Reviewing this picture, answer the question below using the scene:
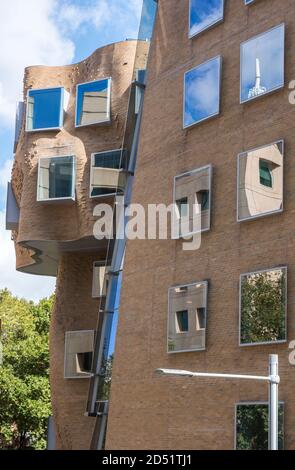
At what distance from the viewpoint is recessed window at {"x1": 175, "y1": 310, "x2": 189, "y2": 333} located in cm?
2766

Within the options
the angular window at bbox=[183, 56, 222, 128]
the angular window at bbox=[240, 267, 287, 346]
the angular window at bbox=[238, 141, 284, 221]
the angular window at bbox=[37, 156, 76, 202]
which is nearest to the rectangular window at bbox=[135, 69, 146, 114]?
the angular window at bbox=[183, 56, 222, 128]

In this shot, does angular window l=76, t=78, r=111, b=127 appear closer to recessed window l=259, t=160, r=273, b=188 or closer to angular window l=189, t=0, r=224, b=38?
angular window l=189, t=0, r=224, b=38

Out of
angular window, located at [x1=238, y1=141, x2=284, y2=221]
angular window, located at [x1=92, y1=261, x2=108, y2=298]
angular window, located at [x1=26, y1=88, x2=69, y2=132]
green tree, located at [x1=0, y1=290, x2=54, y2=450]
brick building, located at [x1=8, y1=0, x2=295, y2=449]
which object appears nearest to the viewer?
brick building, located at [x1=8, y1=0, x2=295, y2=449]

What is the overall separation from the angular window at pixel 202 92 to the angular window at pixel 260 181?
2508 millimetres

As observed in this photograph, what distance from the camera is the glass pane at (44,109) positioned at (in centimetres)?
3788

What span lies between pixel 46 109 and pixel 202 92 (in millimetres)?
10985

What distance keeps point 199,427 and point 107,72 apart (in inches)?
667

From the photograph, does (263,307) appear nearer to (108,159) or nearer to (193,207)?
(193,207)

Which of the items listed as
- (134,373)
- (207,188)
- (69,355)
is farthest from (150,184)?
(69,355)

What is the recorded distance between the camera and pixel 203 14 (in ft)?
96.9

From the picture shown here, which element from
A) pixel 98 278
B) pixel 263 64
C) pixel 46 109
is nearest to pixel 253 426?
pixel 263 64

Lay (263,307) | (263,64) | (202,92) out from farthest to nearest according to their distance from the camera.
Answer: (202,92), (263,64), (263,307)

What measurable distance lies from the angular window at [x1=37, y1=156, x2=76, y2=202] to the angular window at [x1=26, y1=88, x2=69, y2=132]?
1691mm

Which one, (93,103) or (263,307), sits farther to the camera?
(93,103)
